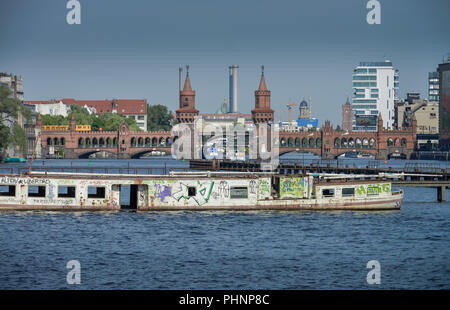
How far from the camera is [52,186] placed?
70188 millimetres

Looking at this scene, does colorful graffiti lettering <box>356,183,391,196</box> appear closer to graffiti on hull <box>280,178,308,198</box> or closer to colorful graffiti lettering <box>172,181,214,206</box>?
Result: graffiti on hull <box>280,178,308,198</box>

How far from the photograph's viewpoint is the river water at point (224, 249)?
46375mm

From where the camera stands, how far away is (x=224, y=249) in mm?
57188

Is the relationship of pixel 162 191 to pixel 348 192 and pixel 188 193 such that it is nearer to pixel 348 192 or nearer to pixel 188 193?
pixel 188 193

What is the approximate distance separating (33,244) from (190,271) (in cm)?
1475

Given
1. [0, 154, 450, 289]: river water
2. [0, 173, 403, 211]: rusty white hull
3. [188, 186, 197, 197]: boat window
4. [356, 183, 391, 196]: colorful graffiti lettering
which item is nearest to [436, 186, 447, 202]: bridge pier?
[0, 154, 450, 289]: river water

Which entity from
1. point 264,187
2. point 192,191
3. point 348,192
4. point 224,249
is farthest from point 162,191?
point 348,192

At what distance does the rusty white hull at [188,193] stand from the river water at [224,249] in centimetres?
89

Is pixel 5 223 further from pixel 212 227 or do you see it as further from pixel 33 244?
pixel 212 227

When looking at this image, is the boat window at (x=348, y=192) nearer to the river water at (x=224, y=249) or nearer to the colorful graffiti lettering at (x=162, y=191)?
the river water at (x=224, y=249)
